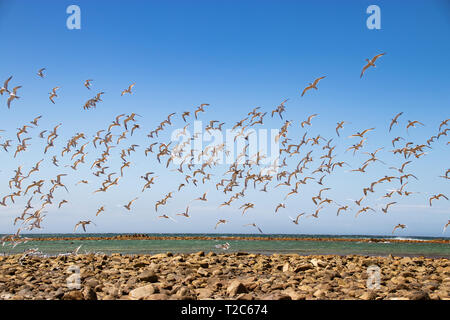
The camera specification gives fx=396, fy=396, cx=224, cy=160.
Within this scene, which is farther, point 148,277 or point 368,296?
point 148,277

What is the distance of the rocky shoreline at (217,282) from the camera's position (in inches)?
439

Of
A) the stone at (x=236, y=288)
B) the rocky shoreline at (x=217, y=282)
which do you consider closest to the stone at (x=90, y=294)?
the rocky shoreline at (x=217, y=282)

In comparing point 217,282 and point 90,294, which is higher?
point 90,294

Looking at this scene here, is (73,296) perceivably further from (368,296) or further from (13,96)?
(13,96)

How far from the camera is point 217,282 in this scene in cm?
1283

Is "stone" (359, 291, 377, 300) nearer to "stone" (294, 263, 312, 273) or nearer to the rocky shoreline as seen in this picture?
the rocky shoreline

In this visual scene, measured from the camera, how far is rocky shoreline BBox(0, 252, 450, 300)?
36.6ft
